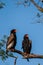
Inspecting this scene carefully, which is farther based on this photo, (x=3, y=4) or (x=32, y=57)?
(x=3, y=4)

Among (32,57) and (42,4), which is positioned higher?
(42,4)

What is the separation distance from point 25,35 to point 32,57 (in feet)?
0.57

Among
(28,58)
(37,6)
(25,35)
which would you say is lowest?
(28,58)

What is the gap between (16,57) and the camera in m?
2.20

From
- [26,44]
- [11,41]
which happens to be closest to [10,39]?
[11,41]

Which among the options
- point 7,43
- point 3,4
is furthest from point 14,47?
point 3,4

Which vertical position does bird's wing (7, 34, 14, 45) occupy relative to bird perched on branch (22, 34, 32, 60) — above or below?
above

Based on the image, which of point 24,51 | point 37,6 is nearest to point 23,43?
point 24,51

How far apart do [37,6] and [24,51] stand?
13.6 inches

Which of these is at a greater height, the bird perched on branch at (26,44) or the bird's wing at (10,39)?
Result: the bird's wing at (10,39)

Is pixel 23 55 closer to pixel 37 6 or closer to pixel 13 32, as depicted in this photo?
pixel 13 32

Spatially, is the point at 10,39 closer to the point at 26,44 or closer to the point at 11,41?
the point at 11,41

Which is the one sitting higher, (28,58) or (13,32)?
(13,32)

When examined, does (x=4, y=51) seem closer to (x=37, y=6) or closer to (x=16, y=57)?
(x=16, y=57)
